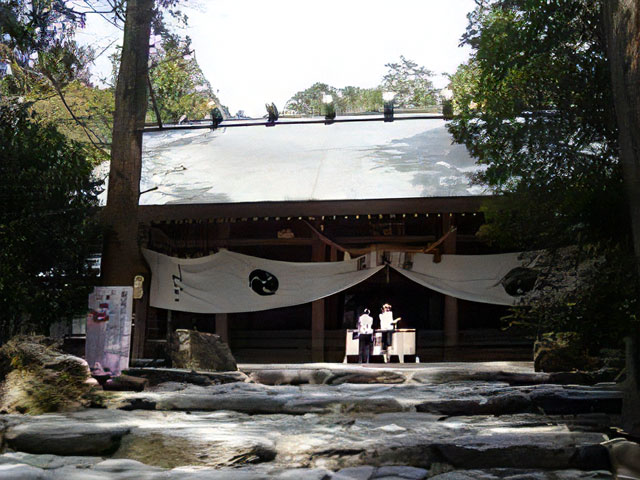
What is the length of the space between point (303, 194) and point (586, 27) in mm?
5561

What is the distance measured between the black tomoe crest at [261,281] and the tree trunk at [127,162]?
2357 mm

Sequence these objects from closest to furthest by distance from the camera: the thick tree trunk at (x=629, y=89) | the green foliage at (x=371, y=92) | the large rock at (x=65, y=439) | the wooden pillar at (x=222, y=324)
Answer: the large rock at (x=65, y=439) → the thick tree trunk at (x=629, y=89) → the wooden pillar at (x=222, y=324) → the green foliage at (x=371, y=92)

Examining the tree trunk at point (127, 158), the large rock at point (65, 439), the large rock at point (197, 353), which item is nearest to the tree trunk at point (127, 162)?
the tree trunk at point (127, 158)

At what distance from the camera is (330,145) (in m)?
14.3

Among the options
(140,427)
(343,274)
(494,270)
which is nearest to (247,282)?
(343,274)

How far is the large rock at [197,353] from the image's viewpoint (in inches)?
381

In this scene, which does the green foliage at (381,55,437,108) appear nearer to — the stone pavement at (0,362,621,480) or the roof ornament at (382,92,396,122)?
the roof ornament at (382,92,396,122)

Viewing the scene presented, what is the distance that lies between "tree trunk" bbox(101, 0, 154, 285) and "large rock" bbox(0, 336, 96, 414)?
2504 mm

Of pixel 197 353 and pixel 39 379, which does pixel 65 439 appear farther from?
pixel 197 353

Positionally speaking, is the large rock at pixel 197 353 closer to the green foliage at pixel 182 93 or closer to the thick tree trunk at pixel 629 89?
the thick tree trunk at pixel 629 89

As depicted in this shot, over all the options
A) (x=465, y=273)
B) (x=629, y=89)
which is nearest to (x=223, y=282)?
(x=465, y=273)

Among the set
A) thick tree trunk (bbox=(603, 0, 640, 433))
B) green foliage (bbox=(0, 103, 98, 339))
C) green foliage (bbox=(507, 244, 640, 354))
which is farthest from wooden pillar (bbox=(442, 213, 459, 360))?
thick tree trunk (bbox=(603, 0, 640, 433))

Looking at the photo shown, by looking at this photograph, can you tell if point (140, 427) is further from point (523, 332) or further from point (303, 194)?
point (523, 332)

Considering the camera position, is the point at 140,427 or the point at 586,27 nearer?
the point at 140,427
